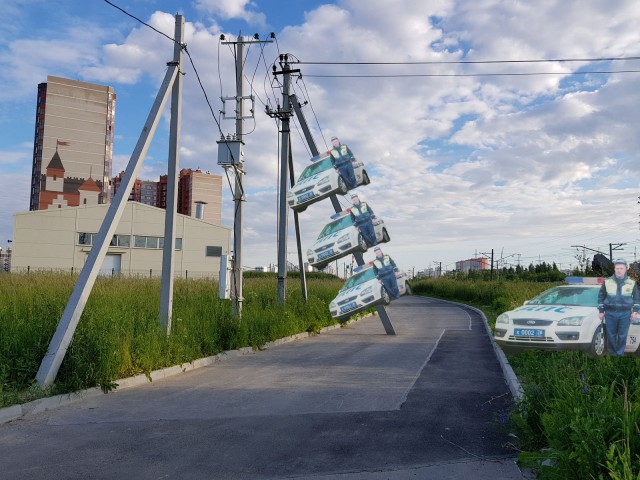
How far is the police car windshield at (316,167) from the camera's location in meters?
15.8

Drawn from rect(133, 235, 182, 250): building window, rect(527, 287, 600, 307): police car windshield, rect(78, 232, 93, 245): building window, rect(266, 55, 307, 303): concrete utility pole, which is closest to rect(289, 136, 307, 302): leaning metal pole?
rect(266, 55, 307, 303): concrete utility pole

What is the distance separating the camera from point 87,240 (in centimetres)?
4981

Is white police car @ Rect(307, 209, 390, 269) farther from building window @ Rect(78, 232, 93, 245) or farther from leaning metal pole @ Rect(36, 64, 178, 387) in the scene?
building window @ Rect(78, 232, 93, 245)

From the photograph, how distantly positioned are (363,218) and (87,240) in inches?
1598

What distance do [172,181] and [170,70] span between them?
7.59ft

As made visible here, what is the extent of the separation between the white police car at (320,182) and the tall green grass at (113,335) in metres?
3.53

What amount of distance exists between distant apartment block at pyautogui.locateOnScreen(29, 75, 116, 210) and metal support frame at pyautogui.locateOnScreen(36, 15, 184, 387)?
8784 centimetres

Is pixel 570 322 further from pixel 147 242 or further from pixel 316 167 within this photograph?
pixel 147 242

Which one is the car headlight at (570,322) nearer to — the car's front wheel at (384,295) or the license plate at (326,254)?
Result: the car's front wheel at (384,295)

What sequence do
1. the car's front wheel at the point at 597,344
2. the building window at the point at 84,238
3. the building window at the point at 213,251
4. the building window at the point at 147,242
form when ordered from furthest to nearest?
the building window at the point at 213,251
the building window at the point at 147,242
the building window at the point at 84,238
the car's front wheel at the point at 597,344

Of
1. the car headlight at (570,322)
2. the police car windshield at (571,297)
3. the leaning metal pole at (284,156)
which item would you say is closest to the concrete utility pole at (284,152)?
the leaning metal pole at (284,156)

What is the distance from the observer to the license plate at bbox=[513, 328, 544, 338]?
Result: 18.2 ft

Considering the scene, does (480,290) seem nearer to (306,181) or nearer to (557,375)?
(306,181)

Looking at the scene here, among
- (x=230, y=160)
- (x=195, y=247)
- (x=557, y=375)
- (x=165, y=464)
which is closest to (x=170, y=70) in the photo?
(x=230, y=160)
